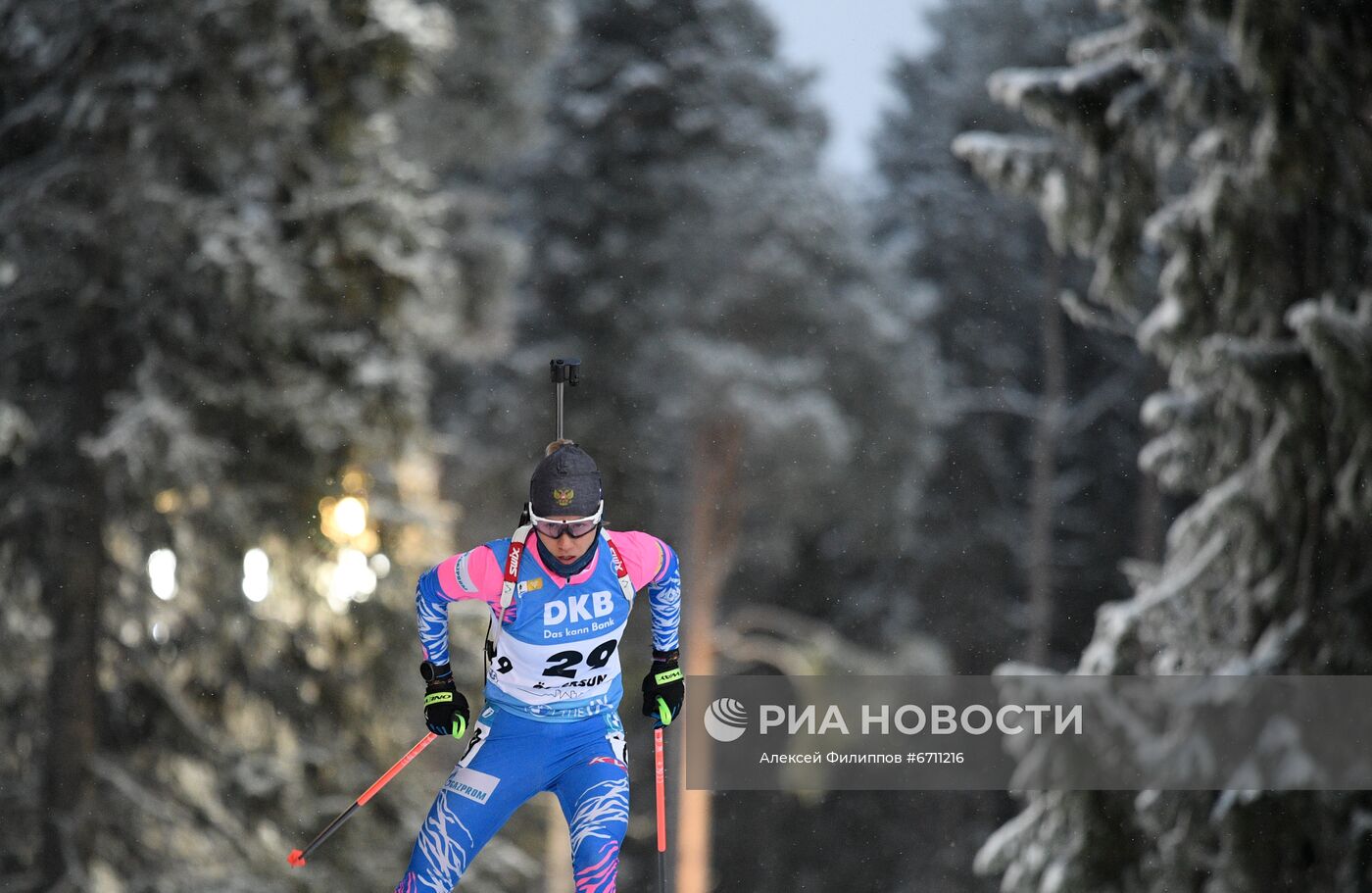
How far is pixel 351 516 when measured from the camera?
8594 millimetres

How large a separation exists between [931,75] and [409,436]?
1307cm

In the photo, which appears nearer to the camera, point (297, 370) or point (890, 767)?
point (297, 370)

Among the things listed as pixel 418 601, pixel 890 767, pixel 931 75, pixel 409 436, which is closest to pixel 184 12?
pixel 409 436

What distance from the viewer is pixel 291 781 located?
9414 millimetres

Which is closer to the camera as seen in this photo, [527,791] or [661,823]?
[661,823]

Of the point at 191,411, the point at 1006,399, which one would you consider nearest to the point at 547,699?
the point at 191,411

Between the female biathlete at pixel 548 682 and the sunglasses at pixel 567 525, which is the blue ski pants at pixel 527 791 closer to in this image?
the female biathlete at pixel 548 682

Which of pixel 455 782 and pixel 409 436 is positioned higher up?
pixel 409 436

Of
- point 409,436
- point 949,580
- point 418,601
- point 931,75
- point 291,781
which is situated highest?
point 931,75

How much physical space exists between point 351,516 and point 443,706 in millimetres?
4708

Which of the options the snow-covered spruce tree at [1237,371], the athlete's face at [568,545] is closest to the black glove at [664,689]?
the athlete's face at [568,545]

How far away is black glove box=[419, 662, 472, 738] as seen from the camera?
4039mm

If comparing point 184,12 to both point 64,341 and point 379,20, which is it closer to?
point 379,20

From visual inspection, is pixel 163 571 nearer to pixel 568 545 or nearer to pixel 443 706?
pixel 443 706
